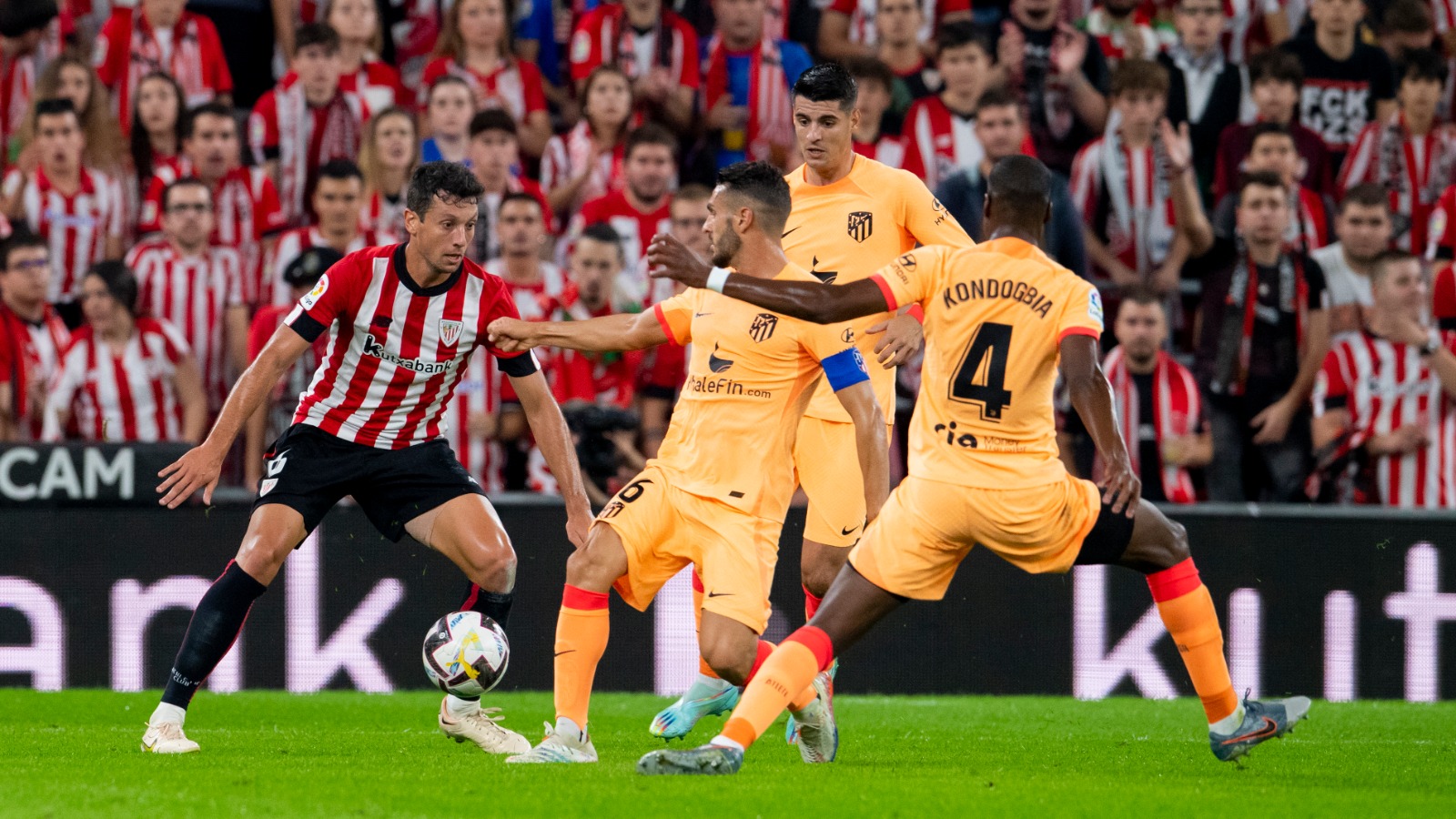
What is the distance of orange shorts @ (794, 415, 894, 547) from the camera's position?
6477mm

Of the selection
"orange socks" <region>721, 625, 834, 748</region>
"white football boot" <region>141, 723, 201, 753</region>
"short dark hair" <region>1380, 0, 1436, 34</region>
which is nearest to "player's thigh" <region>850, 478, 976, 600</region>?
"orange socks" <region>721, 625, 834, 748</region>

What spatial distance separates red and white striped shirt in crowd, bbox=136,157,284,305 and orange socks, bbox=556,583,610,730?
5409 millimetres

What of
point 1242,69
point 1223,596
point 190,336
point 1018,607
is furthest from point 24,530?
point 1242,69

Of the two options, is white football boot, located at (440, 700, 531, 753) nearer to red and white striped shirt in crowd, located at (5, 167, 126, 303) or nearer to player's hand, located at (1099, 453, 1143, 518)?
player's hand, located at (1099, 453, 1143, 518)

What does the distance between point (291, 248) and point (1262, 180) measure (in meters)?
5.61

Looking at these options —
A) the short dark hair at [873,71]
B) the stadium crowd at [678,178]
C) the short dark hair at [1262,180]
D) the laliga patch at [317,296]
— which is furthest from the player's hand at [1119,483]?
the short dark hair at [873,71]

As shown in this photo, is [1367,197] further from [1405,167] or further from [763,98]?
[763,98]

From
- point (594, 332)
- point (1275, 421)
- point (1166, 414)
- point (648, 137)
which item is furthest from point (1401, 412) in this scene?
point (594, 332)

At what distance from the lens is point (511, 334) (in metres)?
5.89

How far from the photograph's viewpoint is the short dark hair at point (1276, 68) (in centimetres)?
1110

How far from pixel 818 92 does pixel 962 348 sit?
1632mm

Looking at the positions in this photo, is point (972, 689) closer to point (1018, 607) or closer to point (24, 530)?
point (1018, 607)

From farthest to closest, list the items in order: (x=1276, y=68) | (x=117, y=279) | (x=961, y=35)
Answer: (x=1276, y=68)
(x=961, y=35)
(x=117, y=279)

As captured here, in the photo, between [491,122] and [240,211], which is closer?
[491,122]
